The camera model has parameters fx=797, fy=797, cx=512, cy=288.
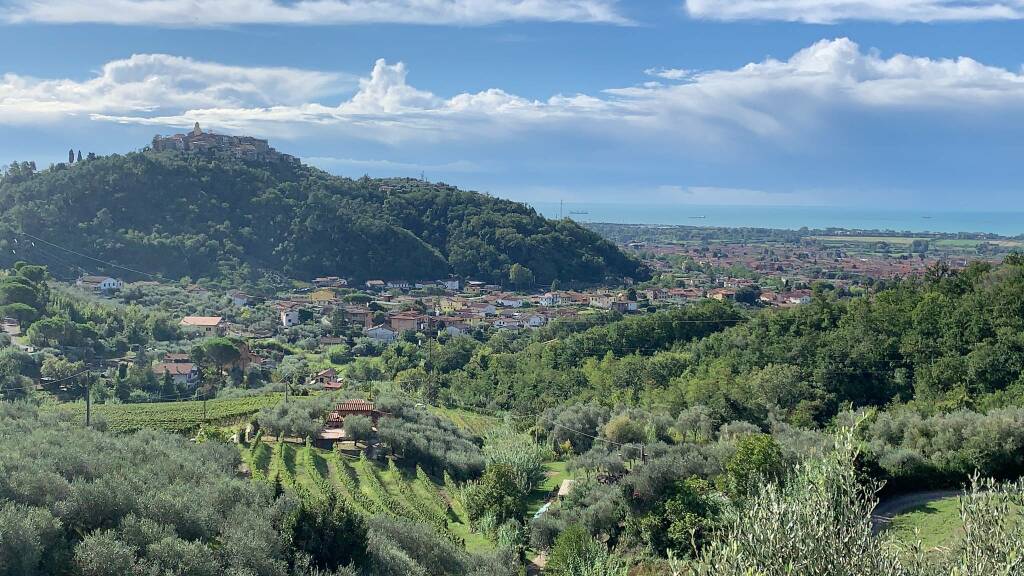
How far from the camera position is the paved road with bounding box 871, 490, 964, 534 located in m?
15.3

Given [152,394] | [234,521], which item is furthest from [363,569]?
[152,394]

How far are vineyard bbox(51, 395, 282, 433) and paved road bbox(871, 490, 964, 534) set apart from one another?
17.5m

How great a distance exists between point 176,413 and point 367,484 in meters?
9.59

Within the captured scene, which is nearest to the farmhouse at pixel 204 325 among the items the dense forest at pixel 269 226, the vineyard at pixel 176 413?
the dense forest at pixel 269 226

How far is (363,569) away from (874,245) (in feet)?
479

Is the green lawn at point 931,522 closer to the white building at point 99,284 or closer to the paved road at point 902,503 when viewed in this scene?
the paved road at point 902,503

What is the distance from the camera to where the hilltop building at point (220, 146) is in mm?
84312

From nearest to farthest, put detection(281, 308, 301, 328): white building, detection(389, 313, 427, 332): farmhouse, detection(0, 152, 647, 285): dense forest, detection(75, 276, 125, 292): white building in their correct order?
detection(389, 313, 427, 332): farmhouse < detection(281, 308, 301, 328): white building < detection(75, 276, 125, 292): white building < detection(0, 152, 647, 285): dense forest

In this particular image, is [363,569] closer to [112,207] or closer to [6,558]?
[6,558]

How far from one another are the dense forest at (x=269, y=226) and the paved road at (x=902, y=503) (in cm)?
5644

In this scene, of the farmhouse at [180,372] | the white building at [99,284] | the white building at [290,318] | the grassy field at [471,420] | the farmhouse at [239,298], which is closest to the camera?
the grassy field at [471,420]

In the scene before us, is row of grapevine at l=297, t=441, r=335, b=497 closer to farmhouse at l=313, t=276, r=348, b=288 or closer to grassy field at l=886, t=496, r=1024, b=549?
grassy field at l=886, t=496, r=1024, b=549

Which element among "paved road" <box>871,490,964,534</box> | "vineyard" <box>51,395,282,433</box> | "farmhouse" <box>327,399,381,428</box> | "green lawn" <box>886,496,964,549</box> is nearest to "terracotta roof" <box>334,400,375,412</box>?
"farmhouse" <box>327,399,381,428</box>

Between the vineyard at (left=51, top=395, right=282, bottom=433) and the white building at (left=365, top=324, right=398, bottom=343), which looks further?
the white building at (left=365, top=324, right=398, bottom=343)
